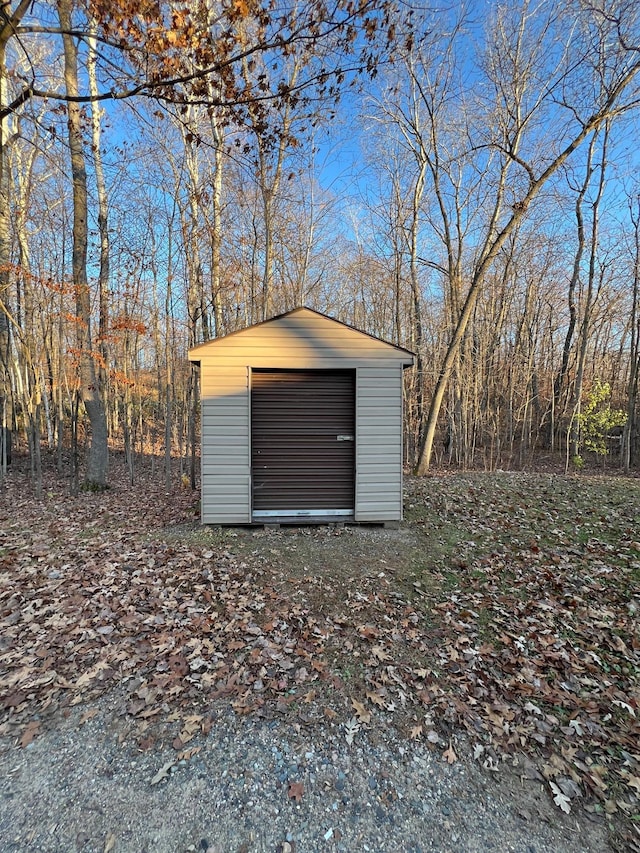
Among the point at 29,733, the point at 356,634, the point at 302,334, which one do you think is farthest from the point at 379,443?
the point at 29,733

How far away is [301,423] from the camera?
230 inches

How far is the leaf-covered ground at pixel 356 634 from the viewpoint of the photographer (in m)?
2.42

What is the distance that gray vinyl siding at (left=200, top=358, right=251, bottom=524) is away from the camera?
5.59m

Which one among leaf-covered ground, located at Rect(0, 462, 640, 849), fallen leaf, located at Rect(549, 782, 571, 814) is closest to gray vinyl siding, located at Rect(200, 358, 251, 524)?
leaf-covered ground, located at Rect(0, 462, 640, 849)

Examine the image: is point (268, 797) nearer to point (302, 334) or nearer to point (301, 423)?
point (301, 423)

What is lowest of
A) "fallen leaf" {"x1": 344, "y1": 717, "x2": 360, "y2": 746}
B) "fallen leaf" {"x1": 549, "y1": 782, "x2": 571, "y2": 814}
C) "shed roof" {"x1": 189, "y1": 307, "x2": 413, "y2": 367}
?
"fallen leaf" {"x1": 549, "y1": 782, "x2": 571, "y2": 814}

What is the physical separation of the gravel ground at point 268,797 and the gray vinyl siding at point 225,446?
3342 millimetres

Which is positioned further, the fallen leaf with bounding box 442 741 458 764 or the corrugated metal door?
the corrugated metal door

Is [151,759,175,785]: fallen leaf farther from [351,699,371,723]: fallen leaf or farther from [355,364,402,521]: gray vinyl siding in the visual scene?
[355,364,402,521]: gray vinyl siding

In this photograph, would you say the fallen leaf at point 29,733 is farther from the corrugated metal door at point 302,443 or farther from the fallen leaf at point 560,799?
the corrugated metal door at point 302,443

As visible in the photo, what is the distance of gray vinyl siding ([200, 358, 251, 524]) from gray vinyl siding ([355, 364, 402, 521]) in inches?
65.7

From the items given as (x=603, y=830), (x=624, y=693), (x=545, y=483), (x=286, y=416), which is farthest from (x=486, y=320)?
(x=603, y=830)

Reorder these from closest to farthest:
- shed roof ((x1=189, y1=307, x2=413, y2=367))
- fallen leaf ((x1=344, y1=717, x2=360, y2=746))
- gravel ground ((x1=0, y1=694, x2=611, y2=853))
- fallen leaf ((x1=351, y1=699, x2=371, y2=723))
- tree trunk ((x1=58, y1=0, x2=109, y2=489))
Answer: gravel ground ((x1=0, y1=694, x2=611, y2=853)) → fallen leaf ((x1=344, y1=717, x2=360, y2=746)) → fallen leaf ((x1=351, y1=699, x2=371, y2=723)) → shed roof ((x1=189, y1=307, x2=413, y2=367)) → tree trunk ((x1=58, y1=0, x2=109, y2=489))

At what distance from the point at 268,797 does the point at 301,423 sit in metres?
4.30
